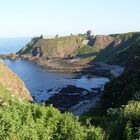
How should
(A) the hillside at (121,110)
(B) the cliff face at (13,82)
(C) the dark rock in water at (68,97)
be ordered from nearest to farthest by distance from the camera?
(A) the hillside at (121,110)
(B) the cliff face at (13,82)
(C) the dark rock in water at (68,97)

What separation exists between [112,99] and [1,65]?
42.5 metres

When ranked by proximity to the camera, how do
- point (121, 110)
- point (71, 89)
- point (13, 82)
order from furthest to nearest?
point (71, 89)
point (13, 82)
point (121, 110)

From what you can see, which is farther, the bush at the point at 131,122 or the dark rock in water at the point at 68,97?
the dark rock in water at the point at 68,97

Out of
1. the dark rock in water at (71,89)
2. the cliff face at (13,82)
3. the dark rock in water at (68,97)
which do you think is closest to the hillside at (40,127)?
the cliff face at (13,82)

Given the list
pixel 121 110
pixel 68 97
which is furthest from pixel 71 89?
pixel 121 110

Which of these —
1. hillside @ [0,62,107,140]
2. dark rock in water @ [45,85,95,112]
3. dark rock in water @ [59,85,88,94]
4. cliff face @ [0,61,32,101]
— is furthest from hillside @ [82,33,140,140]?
dark rock in water @ [59,85,88,94]

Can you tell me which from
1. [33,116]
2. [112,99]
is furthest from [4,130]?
[112,99]

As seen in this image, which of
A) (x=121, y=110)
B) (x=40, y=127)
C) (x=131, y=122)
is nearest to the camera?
(x=40, y=127)

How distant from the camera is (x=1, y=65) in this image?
4761 inches

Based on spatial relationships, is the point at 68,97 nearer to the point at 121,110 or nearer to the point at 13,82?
the point at 13,82

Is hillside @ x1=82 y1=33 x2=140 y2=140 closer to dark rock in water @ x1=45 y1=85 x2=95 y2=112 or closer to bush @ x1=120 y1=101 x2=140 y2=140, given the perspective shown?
bush @ x1=120 y1=101 x2=140 y2=140

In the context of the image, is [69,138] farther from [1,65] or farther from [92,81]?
[92,81]

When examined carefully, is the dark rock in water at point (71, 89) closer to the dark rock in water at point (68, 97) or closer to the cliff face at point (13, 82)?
the dark rock in water at point (68, 97)

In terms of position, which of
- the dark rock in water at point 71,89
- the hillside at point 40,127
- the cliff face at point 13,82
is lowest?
the dark rock in water at point 71,89
